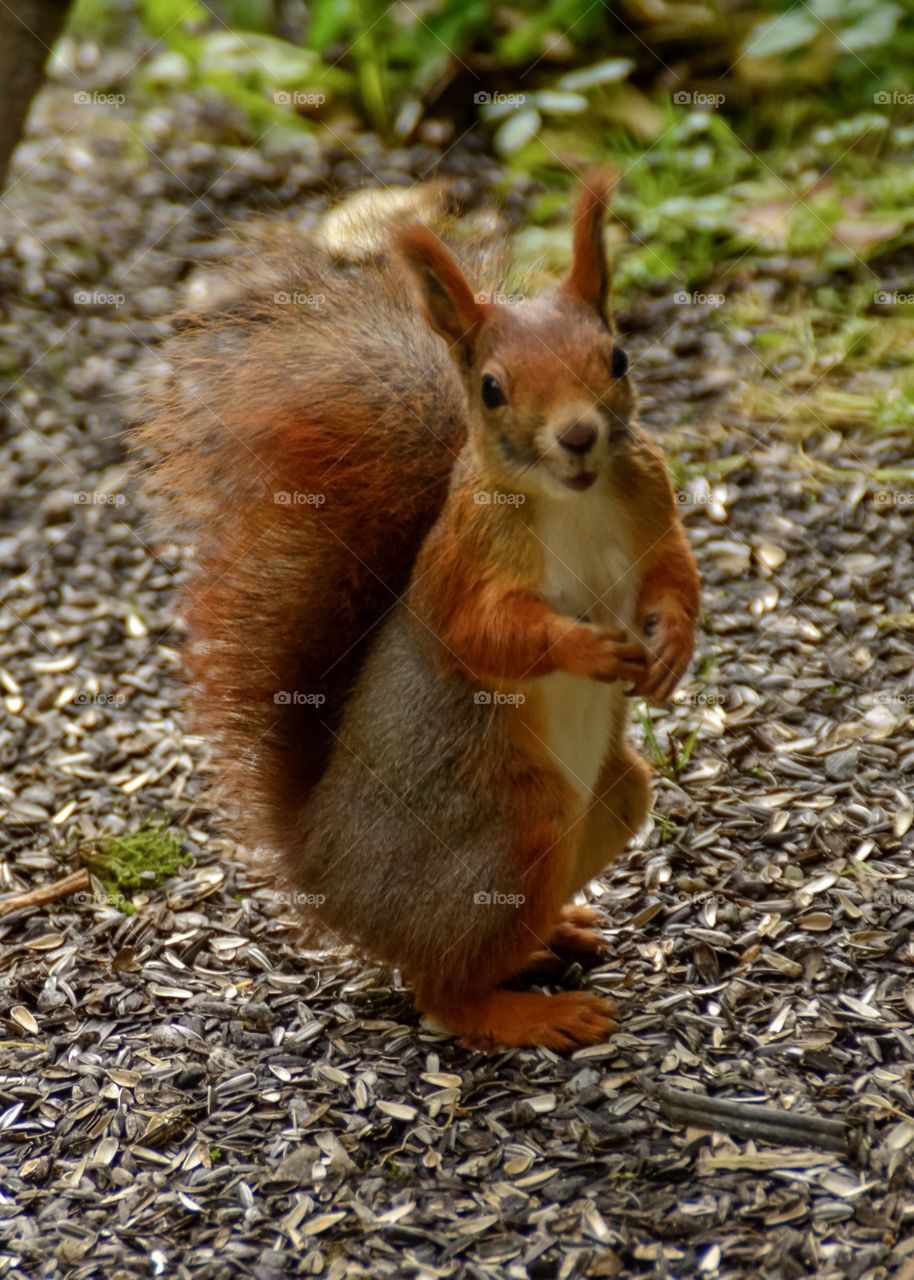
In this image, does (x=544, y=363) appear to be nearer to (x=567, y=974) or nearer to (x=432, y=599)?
(x=432, y=599)

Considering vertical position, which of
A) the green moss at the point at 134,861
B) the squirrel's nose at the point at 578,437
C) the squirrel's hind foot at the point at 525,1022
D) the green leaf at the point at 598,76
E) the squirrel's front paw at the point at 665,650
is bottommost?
the green moss at the point at 134,861

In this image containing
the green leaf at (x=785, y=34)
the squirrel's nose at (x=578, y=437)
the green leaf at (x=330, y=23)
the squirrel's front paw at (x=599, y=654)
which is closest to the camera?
the squirrel's nose at (x=578, y=437)

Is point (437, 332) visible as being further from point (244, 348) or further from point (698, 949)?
point (698, 949)

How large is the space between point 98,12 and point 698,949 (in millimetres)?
5455

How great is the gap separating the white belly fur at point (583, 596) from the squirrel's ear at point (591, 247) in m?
0.30

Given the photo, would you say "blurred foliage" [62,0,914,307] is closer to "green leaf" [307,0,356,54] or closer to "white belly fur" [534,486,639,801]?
"green leaf" [307,0,356,54]

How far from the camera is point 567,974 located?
9.34 ft

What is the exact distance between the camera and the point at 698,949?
2816 mm

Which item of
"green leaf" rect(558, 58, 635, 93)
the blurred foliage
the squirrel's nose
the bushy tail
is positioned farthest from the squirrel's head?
"green leaf" rect(558, 58, 635, 93)

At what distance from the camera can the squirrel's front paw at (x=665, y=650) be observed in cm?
245

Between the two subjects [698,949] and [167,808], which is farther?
[167,808]

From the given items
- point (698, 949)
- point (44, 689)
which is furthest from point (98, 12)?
point (698, 949)

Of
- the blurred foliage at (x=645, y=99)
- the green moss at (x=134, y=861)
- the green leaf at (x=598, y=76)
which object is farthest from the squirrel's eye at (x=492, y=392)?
the green leaf at (x=598, y=76)

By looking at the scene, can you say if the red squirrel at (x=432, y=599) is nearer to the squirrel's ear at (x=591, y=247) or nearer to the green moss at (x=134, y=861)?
the squirrel's ear at (x=591, y=247)
